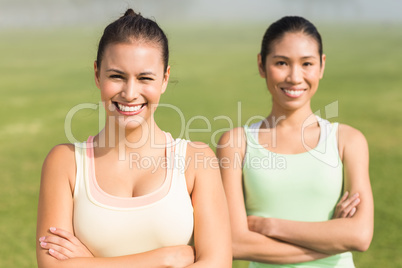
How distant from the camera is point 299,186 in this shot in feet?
13.4

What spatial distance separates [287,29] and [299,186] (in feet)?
4.04

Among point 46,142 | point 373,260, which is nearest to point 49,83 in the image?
point 46,142

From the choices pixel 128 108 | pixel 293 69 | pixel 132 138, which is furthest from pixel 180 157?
pixel 293 69

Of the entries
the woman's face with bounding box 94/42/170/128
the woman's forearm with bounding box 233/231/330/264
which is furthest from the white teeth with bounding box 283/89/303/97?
the woman's face with bounding box 94/42/170/128

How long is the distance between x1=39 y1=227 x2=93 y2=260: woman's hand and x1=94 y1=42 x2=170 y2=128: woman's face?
0.75m

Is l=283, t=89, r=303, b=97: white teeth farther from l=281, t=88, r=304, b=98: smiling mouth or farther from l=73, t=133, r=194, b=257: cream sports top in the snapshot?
l=73, t=133, r=194, b=257: cream sports top

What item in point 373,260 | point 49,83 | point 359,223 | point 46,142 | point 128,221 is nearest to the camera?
point 128,221

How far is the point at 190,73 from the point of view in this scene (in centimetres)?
3716

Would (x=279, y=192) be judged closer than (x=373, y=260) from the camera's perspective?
Yes

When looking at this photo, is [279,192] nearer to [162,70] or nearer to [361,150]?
[361,150]

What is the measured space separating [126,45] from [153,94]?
340mm

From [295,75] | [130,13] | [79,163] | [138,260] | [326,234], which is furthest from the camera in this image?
[295,75]

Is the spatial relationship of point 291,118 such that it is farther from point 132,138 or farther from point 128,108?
point 128,108

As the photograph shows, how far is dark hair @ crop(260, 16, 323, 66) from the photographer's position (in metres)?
4.24
